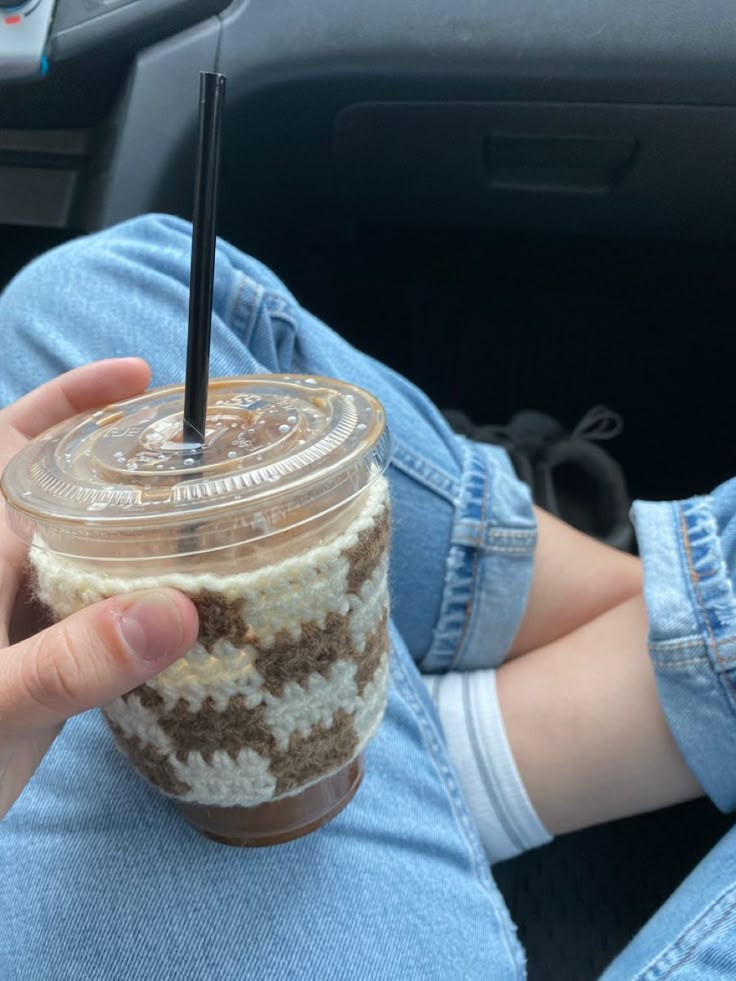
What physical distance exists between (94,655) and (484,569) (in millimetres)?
390

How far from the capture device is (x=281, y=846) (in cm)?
47

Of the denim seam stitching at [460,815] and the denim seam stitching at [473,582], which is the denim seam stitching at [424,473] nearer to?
the denim seam stitching at [473,582]

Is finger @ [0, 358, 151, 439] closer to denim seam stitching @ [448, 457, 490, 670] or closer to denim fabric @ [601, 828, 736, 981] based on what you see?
denim seam stitching @ [448, 457, 490, 670]

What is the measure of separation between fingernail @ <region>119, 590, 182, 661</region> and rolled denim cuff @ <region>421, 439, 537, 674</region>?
365 mm

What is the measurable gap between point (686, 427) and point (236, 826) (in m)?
0.96

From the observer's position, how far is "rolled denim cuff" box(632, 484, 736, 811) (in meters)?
0.53

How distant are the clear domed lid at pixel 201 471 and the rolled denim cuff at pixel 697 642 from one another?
30cm

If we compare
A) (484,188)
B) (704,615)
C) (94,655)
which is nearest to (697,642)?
(704,615)

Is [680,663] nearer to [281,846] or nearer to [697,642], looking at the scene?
[697,642]

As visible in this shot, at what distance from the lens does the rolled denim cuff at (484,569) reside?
63cm

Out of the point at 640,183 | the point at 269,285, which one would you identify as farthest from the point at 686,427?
Answer: the point at 269,285

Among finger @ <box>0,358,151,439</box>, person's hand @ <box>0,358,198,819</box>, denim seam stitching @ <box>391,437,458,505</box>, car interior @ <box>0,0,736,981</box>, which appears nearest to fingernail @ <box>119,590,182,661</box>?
person's hand @ <box>0,358,198,819</box>

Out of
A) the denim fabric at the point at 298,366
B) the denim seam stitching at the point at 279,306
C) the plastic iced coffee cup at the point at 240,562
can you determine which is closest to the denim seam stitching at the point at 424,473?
A: the denim fabric at the point at 298,366

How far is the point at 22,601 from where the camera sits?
0.44 meters
